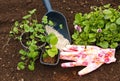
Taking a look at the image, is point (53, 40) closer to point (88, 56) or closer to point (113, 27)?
point (88, 56)

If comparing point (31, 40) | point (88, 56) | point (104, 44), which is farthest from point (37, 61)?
point (104, 44)

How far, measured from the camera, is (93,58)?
220 cm

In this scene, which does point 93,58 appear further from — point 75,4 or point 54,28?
point 75,4

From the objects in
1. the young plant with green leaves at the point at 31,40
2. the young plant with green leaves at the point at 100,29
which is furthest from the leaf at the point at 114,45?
the young plant with green leaves at the point at 31,40

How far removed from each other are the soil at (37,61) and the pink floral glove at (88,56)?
0.04m

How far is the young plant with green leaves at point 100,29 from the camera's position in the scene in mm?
2195

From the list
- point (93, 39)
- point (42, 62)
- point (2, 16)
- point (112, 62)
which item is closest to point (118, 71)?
point (112, 62)

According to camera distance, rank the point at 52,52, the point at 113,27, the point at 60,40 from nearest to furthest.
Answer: the point at 52,52 → the point at 113,27 → the point at 60,40

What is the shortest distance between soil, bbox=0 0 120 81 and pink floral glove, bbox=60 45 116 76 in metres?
0.04

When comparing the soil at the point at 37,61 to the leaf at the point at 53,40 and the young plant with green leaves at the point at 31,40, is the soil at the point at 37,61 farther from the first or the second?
the leaf at the point at 53,40

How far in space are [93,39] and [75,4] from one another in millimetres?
500

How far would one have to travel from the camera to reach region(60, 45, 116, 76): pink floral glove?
218 centimetres

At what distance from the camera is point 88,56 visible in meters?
2.20

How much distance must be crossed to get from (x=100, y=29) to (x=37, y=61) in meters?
0.45
